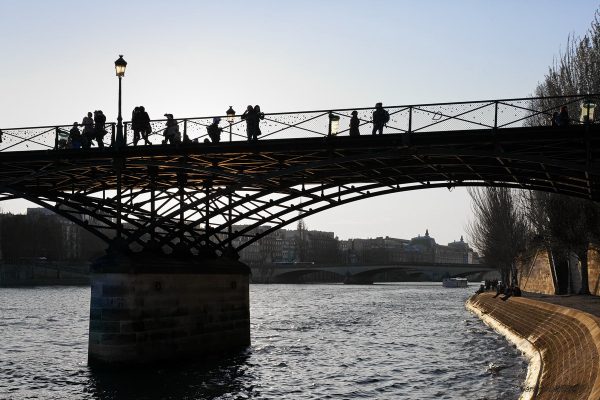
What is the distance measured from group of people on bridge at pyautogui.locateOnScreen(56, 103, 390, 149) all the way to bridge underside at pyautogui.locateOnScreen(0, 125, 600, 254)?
41 centimetres

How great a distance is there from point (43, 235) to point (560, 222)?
134 metres

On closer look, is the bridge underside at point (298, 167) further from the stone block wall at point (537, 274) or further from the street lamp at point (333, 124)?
the stone block wall at point (537, 274)

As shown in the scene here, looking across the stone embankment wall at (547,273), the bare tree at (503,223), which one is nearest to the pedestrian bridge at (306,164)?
the stone embankment wall at (547,273)

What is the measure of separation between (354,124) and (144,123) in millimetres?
8646

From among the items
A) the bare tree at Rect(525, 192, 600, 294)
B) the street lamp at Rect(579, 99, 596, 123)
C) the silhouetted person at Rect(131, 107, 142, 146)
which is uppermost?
the silhouetted person at Rect(131, 107, 142, 146)

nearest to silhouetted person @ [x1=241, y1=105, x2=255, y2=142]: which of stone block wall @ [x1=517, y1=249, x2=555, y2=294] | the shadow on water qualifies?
the shadow on water

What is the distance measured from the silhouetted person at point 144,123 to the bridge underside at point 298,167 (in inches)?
24.3

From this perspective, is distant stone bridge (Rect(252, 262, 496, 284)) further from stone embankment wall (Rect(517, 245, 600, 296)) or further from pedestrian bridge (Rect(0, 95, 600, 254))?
pedestrian bridge (Rect(0, 95, 600, 254))

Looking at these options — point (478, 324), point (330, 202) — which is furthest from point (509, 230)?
point (330, 202)

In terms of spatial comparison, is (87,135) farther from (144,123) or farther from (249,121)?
(249,121)

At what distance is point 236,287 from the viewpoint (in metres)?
37.9

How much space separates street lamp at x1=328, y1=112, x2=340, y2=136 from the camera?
28.9 meters

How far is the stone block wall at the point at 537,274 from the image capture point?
69.8 m

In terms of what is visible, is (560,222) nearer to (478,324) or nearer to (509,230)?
(478,324)
